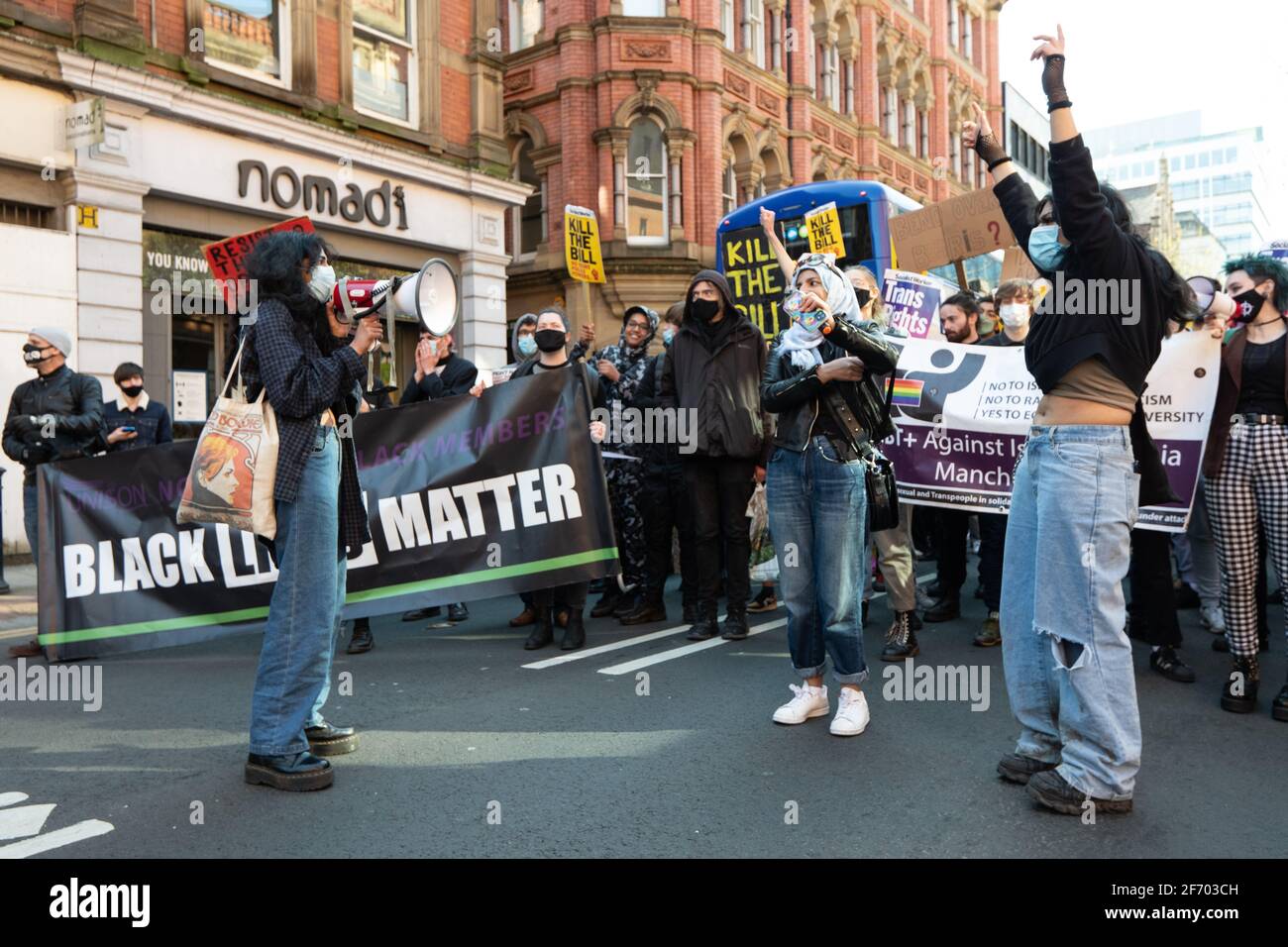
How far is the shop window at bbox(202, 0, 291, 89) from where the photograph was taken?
13836mm

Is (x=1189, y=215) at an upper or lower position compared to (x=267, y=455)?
upper

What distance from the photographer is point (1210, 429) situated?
5.09 meters

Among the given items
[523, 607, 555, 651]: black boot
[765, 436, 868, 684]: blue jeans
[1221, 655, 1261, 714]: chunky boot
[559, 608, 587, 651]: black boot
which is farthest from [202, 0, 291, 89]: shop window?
[1221, 655, 1261, 714]: chunky boot

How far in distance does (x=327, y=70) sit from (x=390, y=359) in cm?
1270

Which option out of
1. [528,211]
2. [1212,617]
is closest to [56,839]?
[1212,617]

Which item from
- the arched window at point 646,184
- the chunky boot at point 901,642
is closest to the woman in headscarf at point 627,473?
the chunky boot at point 901,642

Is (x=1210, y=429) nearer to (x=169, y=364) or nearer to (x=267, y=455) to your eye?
(x=267, y=455)

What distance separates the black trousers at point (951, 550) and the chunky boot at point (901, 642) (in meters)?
1.16

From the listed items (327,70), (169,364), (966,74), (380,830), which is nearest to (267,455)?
(380,830)

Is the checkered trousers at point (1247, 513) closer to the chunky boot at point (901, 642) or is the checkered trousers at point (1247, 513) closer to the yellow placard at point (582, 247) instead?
the chunky boot at point (901, 642)

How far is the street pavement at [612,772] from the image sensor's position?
3.20 m

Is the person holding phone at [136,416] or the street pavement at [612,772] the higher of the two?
the person holding phone at [136,416]

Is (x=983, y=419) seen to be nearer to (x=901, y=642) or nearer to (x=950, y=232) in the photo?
(x=901, y=642)

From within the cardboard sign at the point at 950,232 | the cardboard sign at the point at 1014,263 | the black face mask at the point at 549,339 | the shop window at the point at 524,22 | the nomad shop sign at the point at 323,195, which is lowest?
the black face mask at the point at 549,339
